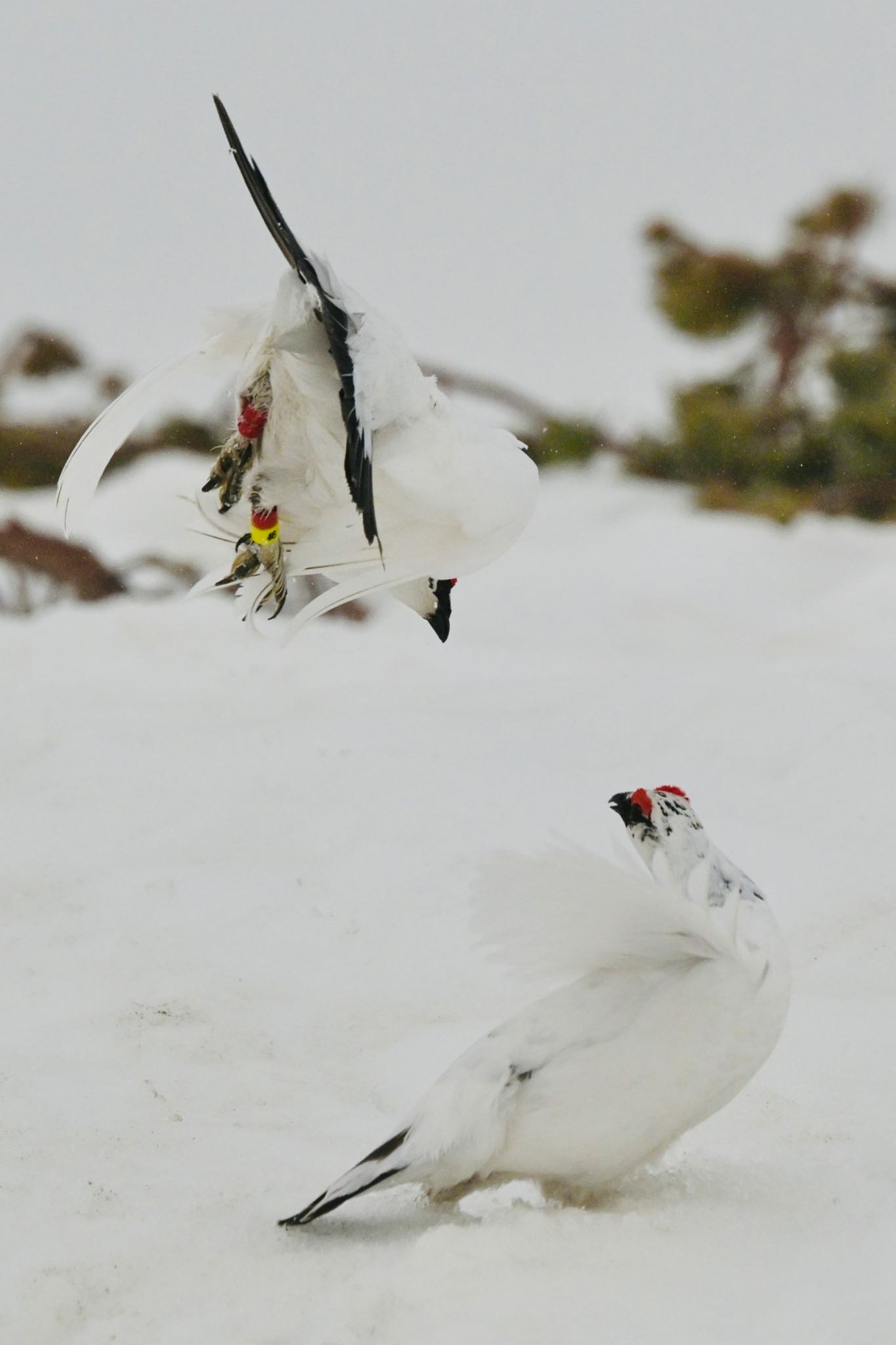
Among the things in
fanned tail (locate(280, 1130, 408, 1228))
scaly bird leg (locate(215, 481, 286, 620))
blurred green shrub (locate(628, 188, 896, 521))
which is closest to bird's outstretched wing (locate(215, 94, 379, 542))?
scaly bird leg (locate(215, 481, 286, 620))

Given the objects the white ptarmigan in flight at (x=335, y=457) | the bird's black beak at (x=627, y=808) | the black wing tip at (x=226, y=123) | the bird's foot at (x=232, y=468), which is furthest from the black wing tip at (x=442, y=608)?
the black wing tip at (x=226, y=123)

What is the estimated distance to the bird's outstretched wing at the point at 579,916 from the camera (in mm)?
1999

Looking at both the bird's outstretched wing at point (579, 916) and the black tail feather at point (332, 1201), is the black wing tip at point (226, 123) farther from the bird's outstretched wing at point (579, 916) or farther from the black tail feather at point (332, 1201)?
the black tail feather at point (332, 1201)

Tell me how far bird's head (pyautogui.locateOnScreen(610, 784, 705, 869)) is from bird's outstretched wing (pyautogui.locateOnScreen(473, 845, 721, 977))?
137mm

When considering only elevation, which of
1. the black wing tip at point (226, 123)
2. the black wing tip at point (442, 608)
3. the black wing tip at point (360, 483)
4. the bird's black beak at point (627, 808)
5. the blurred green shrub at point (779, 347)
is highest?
the black wing tip at point (226, 123)

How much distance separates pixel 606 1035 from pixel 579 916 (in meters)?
0.18

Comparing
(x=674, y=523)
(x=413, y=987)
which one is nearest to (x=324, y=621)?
(x=674, y=523)

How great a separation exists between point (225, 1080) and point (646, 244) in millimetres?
12047

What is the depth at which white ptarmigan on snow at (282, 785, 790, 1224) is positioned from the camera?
79.9 inches

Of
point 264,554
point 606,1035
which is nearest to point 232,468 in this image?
point 264,554

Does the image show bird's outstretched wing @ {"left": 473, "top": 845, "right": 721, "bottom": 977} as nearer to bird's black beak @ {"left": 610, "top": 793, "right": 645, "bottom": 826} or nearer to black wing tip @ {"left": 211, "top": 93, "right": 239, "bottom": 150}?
bird's black beak @ {"left": 610, "top": 793, "right": 645, "bottom": 826}

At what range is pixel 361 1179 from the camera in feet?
6.77

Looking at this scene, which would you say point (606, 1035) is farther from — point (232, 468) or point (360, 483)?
point (232, 468)

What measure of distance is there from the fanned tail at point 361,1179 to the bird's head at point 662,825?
23.0 inches
